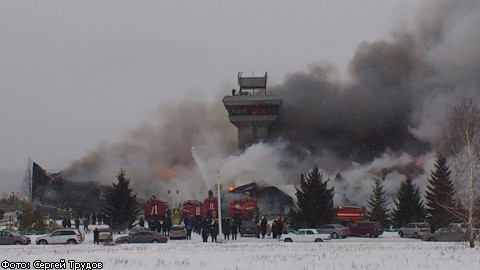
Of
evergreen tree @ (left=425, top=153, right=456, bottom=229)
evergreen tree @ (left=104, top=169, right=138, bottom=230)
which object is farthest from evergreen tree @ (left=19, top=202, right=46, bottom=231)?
evergreen tree @ (left=425, top=153, right=456, bottom=229)

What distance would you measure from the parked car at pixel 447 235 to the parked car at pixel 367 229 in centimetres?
458

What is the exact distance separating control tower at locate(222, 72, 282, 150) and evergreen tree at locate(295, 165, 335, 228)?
204 ft

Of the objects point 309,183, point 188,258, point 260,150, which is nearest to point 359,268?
point 188,258

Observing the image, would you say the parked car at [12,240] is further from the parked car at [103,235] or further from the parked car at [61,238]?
the parked car at [103,235]

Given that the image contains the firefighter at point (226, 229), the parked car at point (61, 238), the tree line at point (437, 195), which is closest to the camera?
the tree line at point (437, 195)

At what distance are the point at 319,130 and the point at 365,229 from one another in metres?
71.3

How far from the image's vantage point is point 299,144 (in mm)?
111875

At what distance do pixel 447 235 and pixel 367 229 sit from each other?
22.0ft

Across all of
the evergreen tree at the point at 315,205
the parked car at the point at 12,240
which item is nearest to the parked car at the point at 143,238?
the parked car at the point at 12,240

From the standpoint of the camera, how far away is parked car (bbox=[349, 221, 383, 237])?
42281 mm

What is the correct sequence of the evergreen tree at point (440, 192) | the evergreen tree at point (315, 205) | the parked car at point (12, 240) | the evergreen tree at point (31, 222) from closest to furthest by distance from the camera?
the parked car at point (12, 240) → the evergreen tree at point (315, 205) → the evergreen tree at point (440, 192) → the evergreen tree at point (31, 222)

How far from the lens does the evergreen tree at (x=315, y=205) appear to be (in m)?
45.7

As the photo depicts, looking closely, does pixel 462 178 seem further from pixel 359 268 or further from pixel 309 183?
pixel 359 268

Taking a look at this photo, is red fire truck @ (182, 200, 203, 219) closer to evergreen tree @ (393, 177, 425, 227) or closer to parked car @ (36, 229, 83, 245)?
evergreen tree @ (393, 177, 425, 227)
